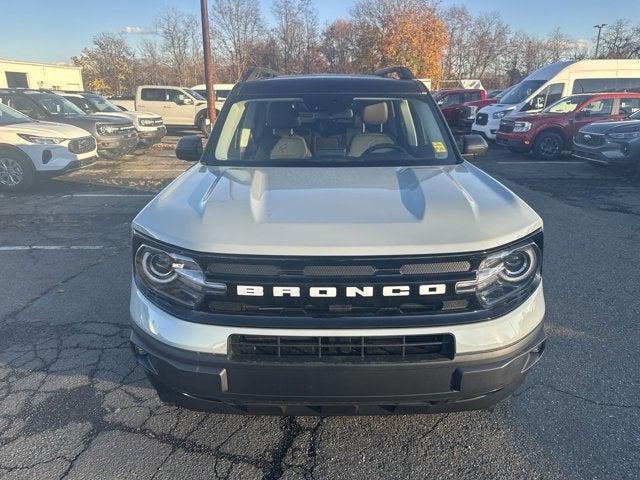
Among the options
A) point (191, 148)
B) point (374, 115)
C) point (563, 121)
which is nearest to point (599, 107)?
point (563, 121)

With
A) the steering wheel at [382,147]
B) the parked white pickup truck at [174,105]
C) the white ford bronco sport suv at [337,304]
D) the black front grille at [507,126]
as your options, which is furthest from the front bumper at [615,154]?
the parked white pickup truck at [174,105]

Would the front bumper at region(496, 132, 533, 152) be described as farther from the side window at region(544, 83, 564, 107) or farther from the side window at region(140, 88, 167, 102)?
the side window at region(140, 88, 167, 102)

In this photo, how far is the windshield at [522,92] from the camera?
15.3m

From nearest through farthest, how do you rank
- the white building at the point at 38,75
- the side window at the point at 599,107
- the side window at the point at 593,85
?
1. the side window at the point at 599,107
2. the side window at the point at 593,85
3. the white building at the point at 38,75

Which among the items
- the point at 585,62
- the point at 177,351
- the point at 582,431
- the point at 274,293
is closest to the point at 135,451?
the point at 177,351

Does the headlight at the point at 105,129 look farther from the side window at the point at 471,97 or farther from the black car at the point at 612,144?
the side window at the point at 471,97

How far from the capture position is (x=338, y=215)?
214 centimetres

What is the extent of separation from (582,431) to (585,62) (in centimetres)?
1589

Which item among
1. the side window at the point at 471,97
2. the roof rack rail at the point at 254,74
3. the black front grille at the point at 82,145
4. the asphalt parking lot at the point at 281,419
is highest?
the side window at the point at 471,97

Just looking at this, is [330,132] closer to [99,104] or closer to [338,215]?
[338,215]

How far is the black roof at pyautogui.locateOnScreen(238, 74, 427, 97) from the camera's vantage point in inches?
145

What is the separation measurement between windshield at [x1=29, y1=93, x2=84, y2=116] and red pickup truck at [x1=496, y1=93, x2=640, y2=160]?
1180cm

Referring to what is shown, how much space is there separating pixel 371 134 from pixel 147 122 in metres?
12.7

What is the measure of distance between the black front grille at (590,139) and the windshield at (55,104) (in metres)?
12.3
